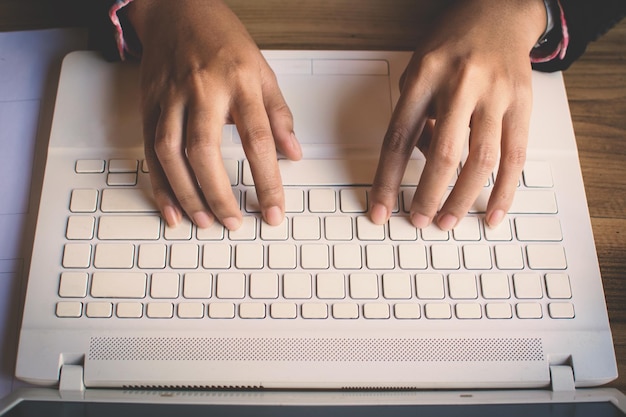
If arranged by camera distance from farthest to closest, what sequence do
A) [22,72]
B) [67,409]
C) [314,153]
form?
[22,72]
[314,153]
[67,409]

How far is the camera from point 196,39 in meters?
0.62

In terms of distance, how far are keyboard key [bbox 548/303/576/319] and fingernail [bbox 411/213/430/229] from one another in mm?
174

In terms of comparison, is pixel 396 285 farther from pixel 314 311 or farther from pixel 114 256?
pixel 114 256

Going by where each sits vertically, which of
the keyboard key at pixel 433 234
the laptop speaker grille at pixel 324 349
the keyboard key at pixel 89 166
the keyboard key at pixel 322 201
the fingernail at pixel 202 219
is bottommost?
the laptop speaker grille at pixel 324 349

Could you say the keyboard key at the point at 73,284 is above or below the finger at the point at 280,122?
below

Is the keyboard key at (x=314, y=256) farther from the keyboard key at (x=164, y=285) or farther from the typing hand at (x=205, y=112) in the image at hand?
the keyboard key at (x=164, y=285)

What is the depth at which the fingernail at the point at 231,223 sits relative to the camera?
58 centimetres

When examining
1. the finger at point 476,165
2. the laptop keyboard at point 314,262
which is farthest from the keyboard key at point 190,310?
the finger at point 476,165

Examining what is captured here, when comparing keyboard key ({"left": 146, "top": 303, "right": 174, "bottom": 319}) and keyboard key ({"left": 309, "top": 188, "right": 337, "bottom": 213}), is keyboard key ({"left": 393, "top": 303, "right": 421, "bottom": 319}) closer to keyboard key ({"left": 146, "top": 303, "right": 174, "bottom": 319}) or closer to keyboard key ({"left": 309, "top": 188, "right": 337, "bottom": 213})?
keyboard key ({"left": 309, "top": 188, "right": 337, "bottom": 213})

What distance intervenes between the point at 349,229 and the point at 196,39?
317 mm

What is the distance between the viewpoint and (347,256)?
1.90 feet

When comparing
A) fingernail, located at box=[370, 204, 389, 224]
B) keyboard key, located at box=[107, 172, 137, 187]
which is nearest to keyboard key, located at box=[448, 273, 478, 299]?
fingernail, located at box=[370, 204, 389, 224]

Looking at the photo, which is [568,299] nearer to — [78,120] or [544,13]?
[544,13]

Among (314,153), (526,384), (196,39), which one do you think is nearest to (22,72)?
(196,39)
